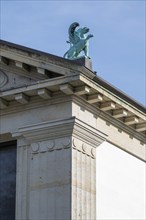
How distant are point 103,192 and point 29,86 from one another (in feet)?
11.9

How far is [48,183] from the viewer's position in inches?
939

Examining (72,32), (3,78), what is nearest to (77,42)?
(72,32)

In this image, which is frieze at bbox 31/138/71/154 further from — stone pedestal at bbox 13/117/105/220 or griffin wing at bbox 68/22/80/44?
griffin wing at bbox 68/22/80/44

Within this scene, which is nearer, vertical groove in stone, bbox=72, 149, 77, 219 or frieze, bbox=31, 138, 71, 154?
vertical groove in stone, bbox=72, 149, 77, 219

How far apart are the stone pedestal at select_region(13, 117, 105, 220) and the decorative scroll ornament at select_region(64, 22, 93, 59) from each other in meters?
2.17

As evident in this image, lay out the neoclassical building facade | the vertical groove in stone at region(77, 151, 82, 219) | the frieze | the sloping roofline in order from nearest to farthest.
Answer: the vertical groove in stone at region(77, 151, 82, 219), the neoclassical building facade, the frieze, the sloping roofline

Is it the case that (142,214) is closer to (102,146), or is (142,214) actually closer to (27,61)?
(102,146)

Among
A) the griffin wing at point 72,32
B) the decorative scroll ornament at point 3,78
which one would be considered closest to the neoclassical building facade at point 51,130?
the decorative scroll ornament at point 3,78

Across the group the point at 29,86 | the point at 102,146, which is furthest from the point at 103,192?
the point at 29,86

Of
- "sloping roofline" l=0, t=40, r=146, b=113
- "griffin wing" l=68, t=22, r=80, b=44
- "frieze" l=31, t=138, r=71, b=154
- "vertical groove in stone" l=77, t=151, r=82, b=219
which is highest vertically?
"griffin wing" l=68, t=22, r=80, b=44

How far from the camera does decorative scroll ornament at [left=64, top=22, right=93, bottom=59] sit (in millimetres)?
25203

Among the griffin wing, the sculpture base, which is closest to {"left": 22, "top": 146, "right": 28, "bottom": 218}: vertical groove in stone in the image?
the sculpture base

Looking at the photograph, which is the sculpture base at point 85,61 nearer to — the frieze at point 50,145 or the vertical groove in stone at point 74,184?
the frieze at point 50,145

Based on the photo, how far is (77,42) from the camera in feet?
83.5
